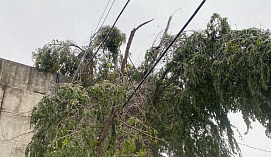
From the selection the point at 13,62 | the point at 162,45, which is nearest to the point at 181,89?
the point at 162,45

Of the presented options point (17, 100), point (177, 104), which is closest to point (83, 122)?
point (177, 104)

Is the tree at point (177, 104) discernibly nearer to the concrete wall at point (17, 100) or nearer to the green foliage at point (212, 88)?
the green foliage at point (212, 88)

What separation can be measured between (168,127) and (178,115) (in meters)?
0.31

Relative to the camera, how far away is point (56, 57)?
18.6 ft

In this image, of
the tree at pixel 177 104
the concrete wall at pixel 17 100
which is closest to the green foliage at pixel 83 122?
the tree at pixel 177 104

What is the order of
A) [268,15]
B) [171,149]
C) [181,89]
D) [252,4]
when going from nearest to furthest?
1. [252,4]
2. [268,15]
3. [181,89]
4. [171,149]

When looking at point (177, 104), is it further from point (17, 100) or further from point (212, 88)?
point (17, 100)

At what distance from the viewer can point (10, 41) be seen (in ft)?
17.5

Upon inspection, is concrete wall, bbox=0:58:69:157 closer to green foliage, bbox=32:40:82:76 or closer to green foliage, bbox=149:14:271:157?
green foliage, bbox=32:40:82:76

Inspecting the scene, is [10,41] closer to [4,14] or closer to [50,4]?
[4,14]

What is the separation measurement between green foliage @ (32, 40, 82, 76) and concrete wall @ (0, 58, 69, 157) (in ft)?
0.66

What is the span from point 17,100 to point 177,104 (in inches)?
93.9

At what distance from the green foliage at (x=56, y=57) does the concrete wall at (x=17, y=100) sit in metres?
0.20

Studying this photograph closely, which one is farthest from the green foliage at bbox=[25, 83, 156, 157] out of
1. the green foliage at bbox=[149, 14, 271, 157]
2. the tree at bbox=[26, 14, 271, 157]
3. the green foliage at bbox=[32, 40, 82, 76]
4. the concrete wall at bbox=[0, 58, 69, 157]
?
the green foliage at bbox=[32, 40, 82, 76]
